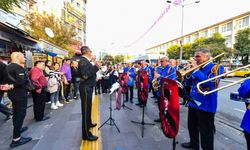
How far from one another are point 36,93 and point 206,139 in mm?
4399

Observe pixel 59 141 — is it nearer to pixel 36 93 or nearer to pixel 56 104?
pixel 36 93

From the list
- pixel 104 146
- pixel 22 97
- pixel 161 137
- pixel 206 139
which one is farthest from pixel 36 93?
pixel 206 139

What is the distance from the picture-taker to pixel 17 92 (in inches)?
133

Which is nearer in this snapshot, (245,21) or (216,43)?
(216,43)

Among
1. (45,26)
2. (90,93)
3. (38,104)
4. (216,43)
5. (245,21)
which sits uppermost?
(245,21)

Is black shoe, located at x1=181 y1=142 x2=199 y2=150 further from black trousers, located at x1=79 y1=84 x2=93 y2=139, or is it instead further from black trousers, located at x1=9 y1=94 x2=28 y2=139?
black trousers, located at x1=9 y1=94 x2=28 y2=139

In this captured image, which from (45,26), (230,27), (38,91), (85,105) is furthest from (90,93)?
(230,27)

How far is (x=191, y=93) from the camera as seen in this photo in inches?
115

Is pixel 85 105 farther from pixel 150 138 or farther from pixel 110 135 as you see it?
pixel 150 138

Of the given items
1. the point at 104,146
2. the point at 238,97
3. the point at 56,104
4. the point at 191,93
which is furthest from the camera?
the point at 56,104

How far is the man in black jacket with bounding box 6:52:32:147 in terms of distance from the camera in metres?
3.31

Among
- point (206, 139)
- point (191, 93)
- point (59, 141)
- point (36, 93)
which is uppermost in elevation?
point (191, 93)

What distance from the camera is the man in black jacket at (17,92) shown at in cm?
331

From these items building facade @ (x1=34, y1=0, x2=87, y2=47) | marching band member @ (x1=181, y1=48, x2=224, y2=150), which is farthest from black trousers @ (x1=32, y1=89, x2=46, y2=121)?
building facade @ (x1=34, y1=0, x2=87, y2=47)
